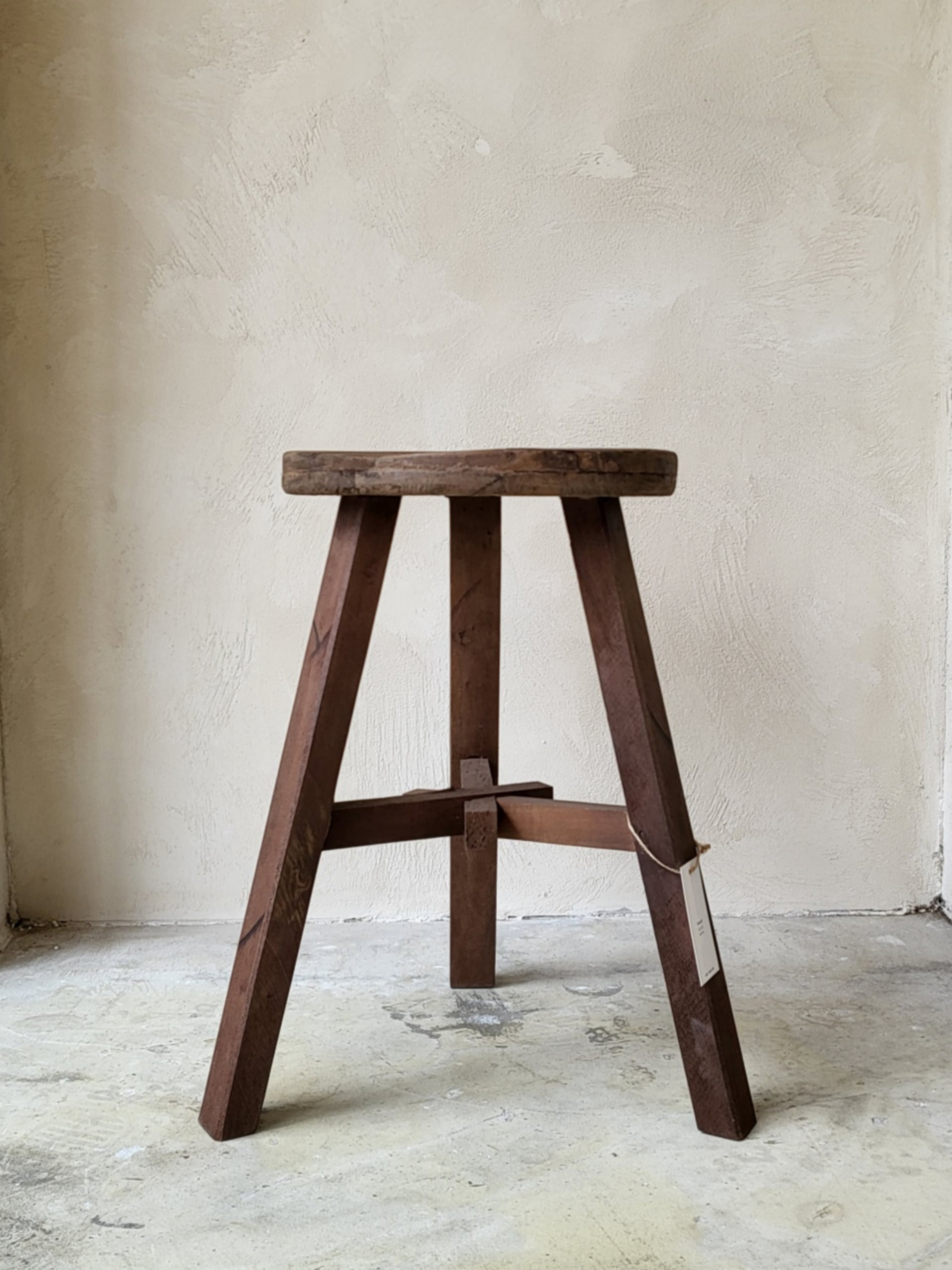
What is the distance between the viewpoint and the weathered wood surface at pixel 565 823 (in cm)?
144

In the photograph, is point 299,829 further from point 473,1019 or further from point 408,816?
point 473,1019

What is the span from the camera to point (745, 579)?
2121mm

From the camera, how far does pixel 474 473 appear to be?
1285 millimetres

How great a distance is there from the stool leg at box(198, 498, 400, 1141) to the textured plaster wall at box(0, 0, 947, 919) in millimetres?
730

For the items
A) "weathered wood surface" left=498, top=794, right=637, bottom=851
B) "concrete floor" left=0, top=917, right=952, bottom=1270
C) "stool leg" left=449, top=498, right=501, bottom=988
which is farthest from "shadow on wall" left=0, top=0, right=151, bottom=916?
"weathered wood surface" left=498, top=794, right=637, bottom=851

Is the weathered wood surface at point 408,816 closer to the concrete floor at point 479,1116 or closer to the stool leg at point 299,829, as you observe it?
the stool leg at point 299,829

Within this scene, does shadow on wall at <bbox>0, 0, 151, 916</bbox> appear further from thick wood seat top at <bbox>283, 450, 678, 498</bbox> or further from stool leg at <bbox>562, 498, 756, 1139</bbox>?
stool leg at <bbox>562, 498, 756, 1139</bbox>

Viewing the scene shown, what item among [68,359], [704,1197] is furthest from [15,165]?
[704,1197]

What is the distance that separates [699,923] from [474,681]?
1.60 feet

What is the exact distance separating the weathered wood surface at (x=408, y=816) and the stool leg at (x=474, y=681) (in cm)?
7

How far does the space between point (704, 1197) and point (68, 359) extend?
158 cm

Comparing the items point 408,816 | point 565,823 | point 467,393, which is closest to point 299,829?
point 408,816

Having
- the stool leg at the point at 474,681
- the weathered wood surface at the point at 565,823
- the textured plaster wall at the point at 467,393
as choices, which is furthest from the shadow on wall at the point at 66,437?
the weathered wood surface at the point at 565,823

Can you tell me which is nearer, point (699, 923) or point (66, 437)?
point (699, 923)
